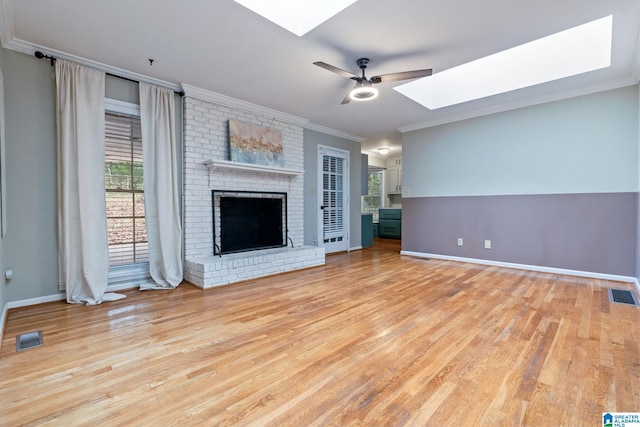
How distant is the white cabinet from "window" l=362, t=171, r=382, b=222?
302mm

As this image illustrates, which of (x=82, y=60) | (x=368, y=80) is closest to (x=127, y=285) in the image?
(x=82, y=60)

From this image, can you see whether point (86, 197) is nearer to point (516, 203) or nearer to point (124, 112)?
point (124, 112)

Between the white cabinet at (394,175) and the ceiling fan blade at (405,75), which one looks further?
the white cabinet at (394,175)

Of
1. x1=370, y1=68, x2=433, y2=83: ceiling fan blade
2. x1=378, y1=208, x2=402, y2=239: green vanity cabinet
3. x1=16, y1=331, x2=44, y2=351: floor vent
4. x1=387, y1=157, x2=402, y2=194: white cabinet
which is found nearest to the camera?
x1=16, y1=331, x2=44, y2=351: floor vent

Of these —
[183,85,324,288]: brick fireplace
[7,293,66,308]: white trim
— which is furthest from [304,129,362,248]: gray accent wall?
[7,293,66,308]: white trim

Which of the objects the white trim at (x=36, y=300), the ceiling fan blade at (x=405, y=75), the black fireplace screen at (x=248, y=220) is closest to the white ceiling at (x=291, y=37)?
the ceiling fan blade at (x=405, y=75)

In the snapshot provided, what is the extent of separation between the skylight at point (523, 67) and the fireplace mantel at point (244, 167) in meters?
2.08

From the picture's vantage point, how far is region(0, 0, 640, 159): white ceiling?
2281 millimetres

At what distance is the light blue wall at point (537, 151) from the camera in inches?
146

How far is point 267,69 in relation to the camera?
10.8 ft

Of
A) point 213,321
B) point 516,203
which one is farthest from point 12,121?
point 516,203

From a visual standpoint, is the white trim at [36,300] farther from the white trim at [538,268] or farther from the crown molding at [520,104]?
the crown molding at [520,104]

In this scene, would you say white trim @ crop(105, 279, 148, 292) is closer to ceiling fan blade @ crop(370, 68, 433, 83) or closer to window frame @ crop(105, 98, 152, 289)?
window frame @ crop(105, 98, 152, 289)

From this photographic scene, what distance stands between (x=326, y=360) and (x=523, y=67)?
449 cm
